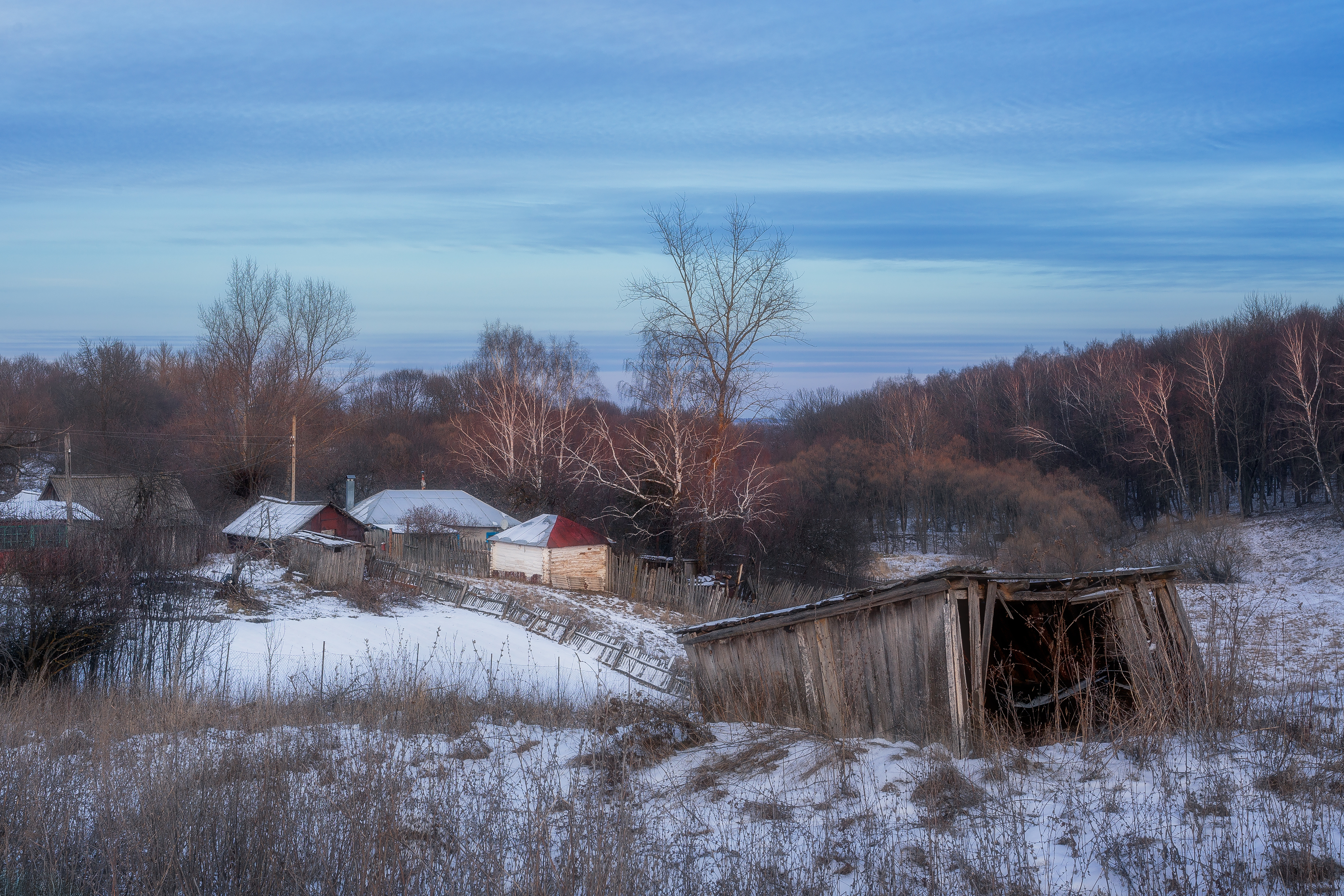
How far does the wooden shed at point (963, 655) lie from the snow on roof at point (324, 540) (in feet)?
68.9

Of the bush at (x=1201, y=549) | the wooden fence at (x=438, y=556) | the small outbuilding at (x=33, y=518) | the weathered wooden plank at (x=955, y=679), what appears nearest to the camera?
the weathered wooden plank at (x=955, y=679)

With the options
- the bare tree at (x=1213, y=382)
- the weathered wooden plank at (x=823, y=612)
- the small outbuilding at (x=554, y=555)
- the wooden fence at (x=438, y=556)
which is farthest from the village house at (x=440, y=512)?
the bare tree at (x=1213, y=382)

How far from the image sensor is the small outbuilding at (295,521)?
33688 mm

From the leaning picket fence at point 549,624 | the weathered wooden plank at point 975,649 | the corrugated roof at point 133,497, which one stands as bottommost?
the leaning picket fence at point 549,624

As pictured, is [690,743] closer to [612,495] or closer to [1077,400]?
[612,495]

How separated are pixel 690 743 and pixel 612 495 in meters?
36.4

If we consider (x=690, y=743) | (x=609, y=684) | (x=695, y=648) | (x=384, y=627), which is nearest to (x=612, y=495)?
(x=384, y=627)

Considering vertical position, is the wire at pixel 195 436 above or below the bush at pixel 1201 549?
above

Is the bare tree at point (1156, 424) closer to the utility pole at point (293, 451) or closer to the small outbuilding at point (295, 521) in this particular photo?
the small outbuilding at point (295, 521)

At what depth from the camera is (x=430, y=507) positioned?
43312 millimetres

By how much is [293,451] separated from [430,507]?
865cm

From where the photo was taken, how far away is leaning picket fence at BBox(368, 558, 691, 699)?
18.6 metres

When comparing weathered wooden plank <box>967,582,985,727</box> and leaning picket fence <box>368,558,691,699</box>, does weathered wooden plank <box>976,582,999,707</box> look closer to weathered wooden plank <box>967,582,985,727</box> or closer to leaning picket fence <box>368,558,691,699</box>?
weathered wooden plank <box>967,582,985,727</box>

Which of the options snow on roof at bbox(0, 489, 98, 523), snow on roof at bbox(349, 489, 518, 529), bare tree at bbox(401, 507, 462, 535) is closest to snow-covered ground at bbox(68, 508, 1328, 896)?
snow on roof at bbox(0, 489, 98, 523)
